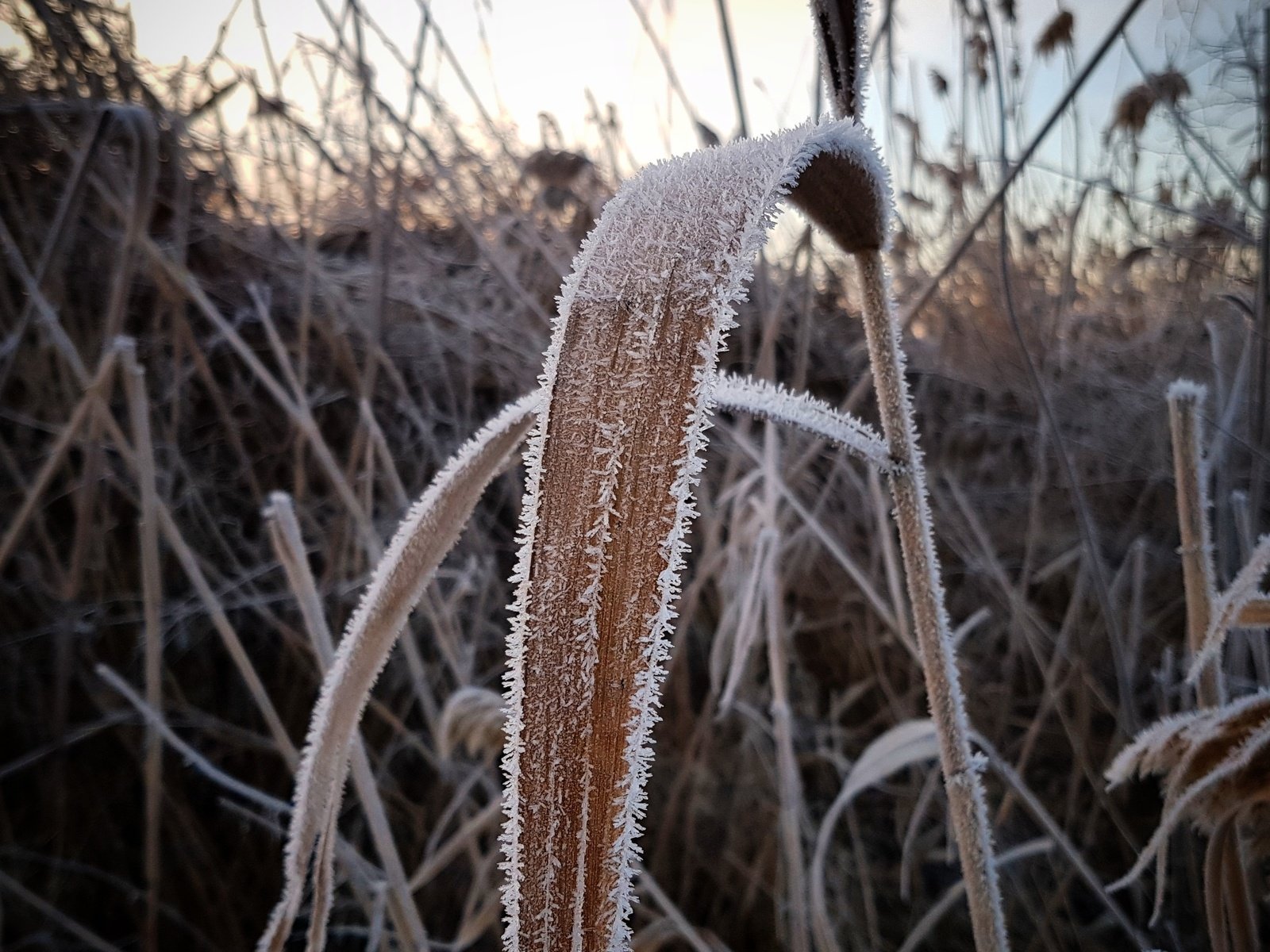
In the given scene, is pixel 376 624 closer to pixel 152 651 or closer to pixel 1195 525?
Result: pixel 1195 525

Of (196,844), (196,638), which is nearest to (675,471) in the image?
(196,844)

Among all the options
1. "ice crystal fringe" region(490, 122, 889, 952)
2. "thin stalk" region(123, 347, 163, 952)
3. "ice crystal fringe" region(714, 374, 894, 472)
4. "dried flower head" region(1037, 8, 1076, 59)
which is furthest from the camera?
"dried flower head" region(1037, 8, 1076, 59)

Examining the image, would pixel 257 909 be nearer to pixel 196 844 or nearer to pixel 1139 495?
pixel 196 844

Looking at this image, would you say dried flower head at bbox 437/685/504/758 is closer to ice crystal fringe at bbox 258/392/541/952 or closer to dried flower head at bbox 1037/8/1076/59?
ice crystal fringe at bbox 258/392/541/952

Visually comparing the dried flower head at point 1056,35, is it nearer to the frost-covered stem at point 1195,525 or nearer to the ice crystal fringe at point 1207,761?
the frost-covered stem at point 1195,525

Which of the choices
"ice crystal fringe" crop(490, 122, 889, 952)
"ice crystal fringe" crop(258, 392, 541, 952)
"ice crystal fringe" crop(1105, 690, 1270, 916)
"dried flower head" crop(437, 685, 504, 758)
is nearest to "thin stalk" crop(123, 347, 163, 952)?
"dried flower head" crop(437, 685, 504, 758)

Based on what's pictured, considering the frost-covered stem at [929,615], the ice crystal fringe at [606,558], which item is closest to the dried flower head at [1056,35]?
the frost-covered stem at [929,615]
